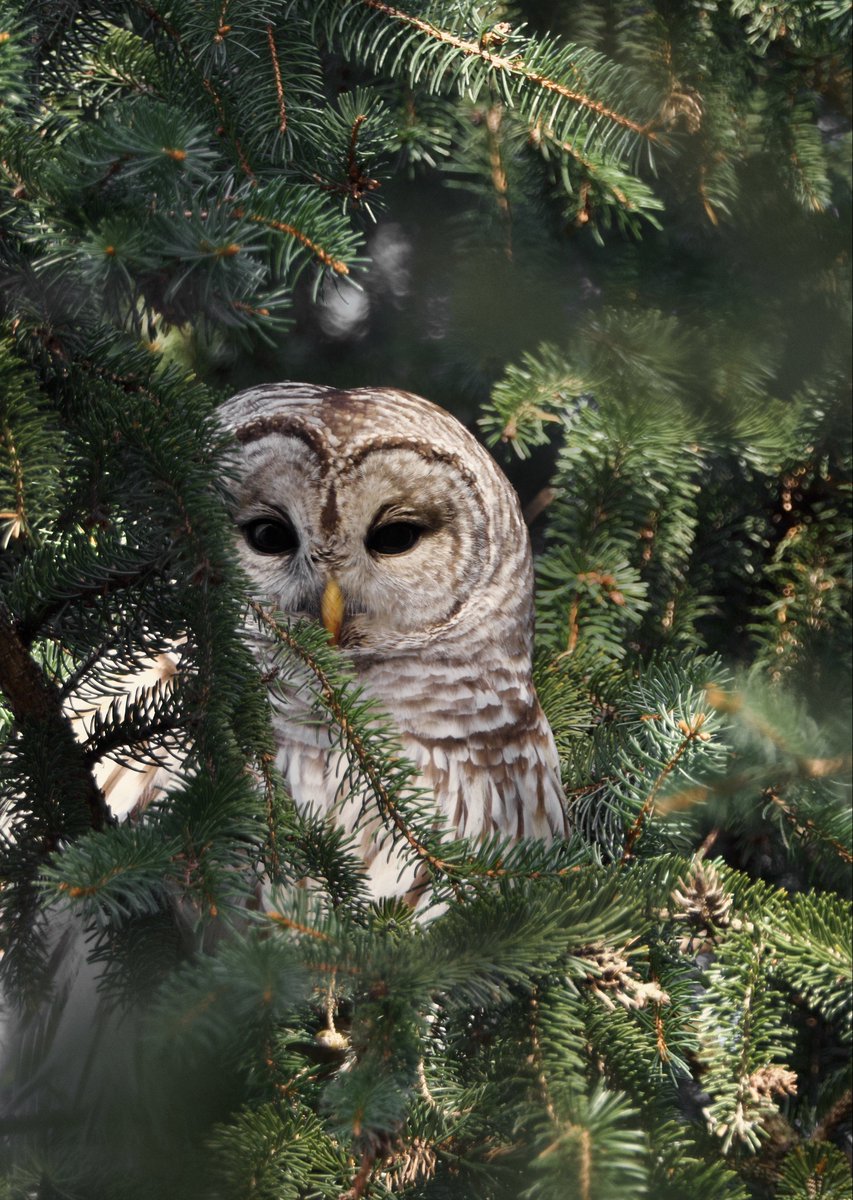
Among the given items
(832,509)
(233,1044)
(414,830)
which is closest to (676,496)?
(832,509)

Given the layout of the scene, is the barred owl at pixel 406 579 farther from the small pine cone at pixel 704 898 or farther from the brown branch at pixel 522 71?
the brown branch at pixel 522 71

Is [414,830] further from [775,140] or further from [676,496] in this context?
[775,140]

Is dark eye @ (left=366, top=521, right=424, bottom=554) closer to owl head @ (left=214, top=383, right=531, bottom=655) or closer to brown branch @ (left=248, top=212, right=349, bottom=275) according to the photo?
owl head @ (left=214, top=383, right=531, bottom=655)

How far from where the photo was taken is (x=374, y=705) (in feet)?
3.67

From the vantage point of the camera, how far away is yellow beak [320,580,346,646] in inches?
68.2

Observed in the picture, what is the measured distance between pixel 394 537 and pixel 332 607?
0.59 feet

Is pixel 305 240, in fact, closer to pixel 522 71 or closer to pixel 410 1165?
pixel 522 71

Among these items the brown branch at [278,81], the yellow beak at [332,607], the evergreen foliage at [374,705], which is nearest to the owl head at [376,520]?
the yellow beak at [332,607]

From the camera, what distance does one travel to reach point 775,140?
1731mm

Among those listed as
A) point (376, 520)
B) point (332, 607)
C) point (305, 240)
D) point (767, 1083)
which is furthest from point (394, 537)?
point (767, 1083)

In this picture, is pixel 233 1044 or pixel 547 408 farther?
pixel 547 408

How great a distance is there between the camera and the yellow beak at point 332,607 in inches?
68.2

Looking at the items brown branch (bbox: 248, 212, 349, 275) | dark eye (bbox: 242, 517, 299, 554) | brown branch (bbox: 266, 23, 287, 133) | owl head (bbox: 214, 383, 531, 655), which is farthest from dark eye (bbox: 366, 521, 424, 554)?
brown branch (bbox: 248, 212, 349, 275)

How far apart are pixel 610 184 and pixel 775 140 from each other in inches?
16.9
